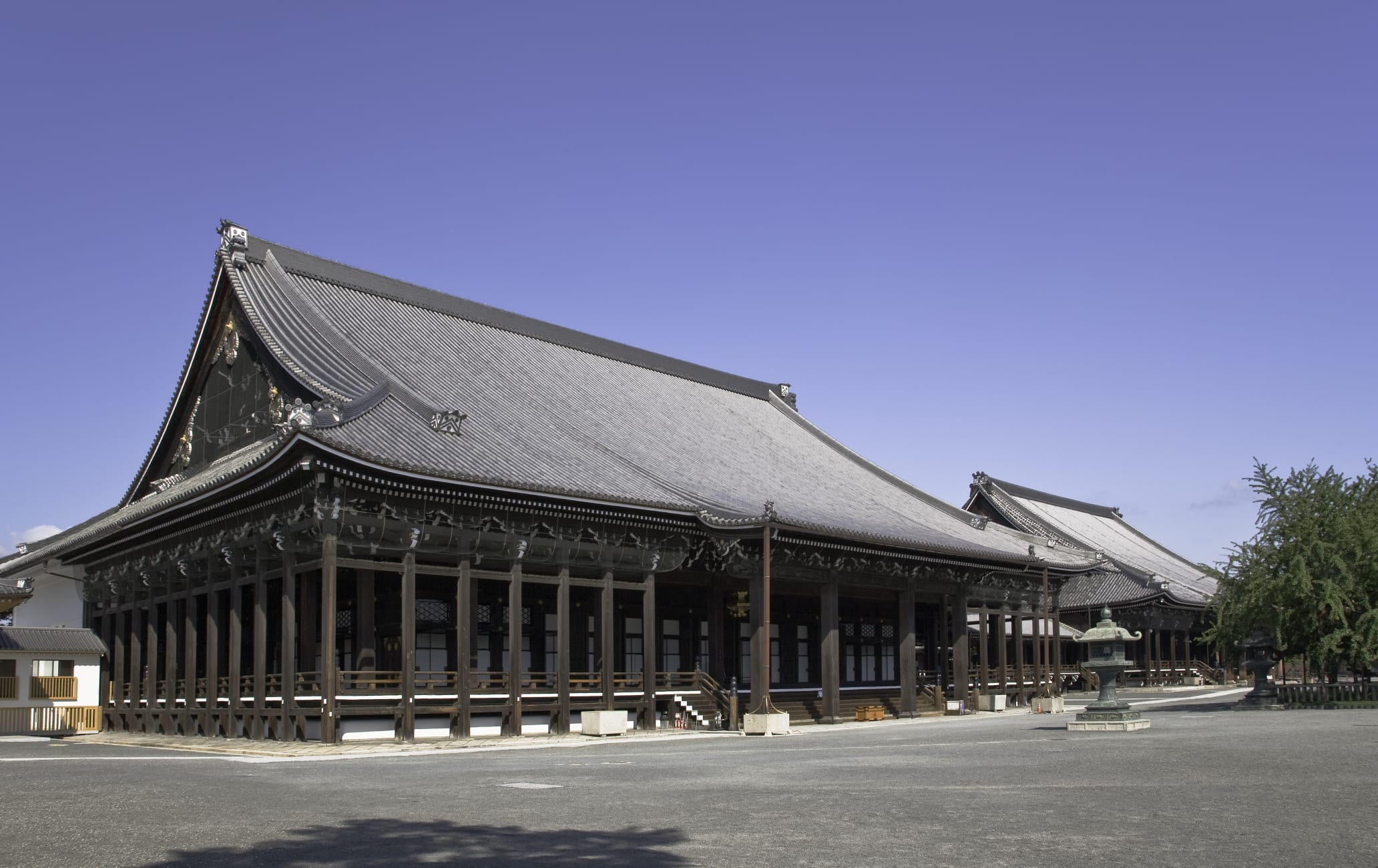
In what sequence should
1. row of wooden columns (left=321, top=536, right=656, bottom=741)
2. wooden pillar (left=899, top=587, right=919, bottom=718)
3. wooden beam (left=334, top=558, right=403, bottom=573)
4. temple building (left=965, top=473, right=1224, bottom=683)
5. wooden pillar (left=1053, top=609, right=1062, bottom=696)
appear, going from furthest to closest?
temple building (left=965, top=473, right=1224, bottom=683) < wooden pillar (left=1053, top=609, right=1062, bottom=696) < wooden pillar (left=899, top=587, right=919, bottom=718) < wooden beam (left=334, top=558, right=403, bottom=573) < row of wooden columns (left=321, top=536, right=656, bottom=741)

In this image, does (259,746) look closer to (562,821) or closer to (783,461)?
(562,821)

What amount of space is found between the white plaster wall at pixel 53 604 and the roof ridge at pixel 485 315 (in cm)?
1189

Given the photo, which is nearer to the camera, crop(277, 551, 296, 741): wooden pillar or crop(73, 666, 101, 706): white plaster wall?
crop(277, 551, 296, 741): wooden pillar

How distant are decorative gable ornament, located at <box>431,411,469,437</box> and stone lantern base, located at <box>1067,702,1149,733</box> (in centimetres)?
1495

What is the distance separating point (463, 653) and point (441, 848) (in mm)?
16770

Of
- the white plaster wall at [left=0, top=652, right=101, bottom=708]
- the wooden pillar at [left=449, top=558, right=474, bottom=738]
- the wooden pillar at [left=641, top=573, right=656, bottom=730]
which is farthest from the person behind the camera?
the white plaster wall at [left=0, top=652, right=101, bottom=708]

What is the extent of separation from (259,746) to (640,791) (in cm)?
1325

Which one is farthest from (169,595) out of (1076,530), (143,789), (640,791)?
(1076,530)

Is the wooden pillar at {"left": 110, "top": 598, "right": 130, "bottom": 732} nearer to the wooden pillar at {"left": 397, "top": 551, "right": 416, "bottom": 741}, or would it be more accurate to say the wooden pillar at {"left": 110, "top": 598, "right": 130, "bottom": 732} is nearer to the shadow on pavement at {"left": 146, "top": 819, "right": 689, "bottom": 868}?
the wooden pillar at {"left": 397, "top": 551, "right": 416, "bottom": 741}

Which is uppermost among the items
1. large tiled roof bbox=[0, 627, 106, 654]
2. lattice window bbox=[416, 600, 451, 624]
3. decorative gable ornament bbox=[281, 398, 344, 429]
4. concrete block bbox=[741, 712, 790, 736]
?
decorative gable ornament bbox=[281, 398, 344, 429]

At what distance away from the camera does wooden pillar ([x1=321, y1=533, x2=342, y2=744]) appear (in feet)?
79.9

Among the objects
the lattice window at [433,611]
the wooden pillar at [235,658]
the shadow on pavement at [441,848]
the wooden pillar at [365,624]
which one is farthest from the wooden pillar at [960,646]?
the shadow on pavement at [441,848]

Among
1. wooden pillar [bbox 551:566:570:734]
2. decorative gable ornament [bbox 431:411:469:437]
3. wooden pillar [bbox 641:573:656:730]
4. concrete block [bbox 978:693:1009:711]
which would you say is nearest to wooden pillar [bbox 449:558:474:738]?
wooden pillar [bbox 551:566:570:734]

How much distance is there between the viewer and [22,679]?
115 ft
